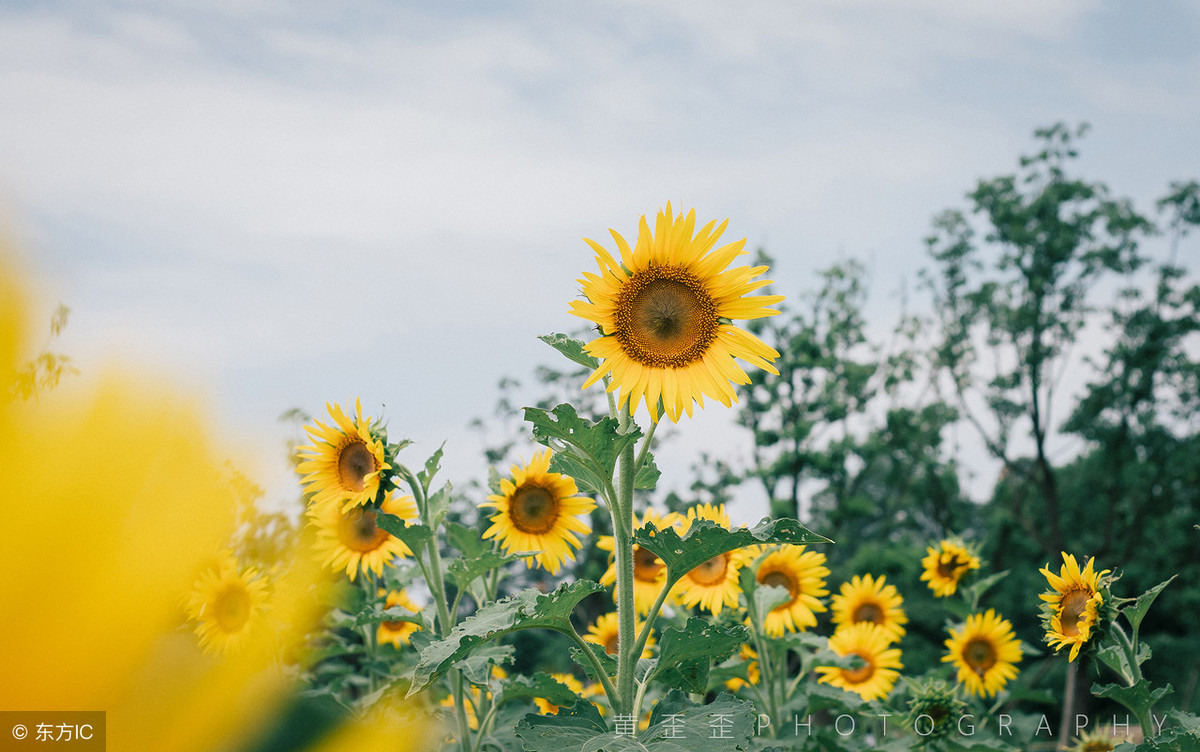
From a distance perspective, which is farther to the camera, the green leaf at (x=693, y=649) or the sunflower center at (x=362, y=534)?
the sunflower center at (x=362, y=534)

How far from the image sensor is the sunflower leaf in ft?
6.87

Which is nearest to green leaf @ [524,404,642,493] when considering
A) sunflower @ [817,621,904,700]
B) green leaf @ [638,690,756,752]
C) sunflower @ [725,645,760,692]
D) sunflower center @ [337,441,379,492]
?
green leaf @ [638,690,756,752]

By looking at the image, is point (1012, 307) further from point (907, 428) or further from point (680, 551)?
point (680, 551)

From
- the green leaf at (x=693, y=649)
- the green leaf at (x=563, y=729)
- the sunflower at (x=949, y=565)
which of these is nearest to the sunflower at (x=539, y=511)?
the green leaf at (x=693, y=649)

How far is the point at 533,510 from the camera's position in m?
3.24

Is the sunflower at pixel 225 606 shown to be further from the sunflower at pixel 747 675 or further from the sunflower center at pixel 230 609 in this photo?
the sunflower at pixel 747 675

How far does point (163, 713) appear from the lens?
1.73 feet

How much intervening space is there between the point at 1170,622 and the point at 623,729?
75.4 ft

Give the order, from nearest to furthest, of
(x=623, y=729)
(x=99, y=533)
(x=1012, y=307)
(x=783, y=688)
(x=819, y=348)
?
(x=99, y=533) < (x=623, y=729) < (x=783, y=688) < (x=819, y=348) < (x=1012, y=307)

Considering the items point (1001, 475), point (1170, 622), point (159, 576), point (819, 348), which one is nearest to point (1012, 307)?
point (1001, 475)

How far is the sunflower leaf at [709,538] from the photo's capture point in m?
2.09

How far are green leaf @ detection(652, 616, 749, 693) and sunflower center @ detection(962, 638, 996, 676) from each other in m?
2.98

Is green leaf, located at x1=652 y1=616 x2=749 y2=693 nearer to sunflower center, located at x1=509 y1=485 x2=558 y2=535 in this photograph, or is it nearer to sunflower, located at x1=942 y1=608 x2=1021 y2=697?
sunflower center, located at x1=509 y1=485 x2=558 y2=535

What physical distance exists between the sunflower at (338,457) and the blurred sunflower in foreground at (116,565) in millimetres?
2162
